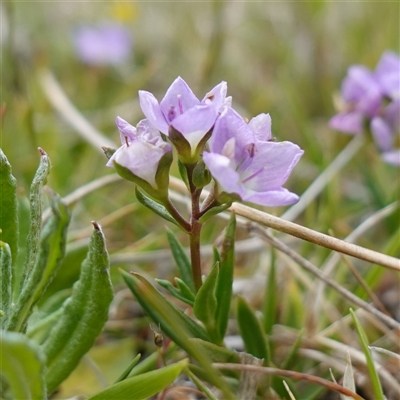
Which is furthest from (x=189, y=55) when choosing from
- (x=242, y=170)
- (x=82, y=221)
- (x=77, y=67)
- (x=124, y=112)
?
(x=242, y=170)

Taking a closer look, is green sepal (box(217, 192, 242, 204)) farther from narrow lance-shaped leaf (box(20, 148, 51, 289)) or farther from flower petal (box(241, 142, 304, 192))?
narrow lance-shaped leaf (box(20, 148, 51, 289))

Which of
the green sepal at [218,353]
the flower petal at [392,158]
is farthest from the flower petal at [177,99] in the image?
the flower petal at [392,158]

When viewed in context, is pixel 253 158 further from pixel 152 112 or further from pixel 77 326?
pixel 77 326

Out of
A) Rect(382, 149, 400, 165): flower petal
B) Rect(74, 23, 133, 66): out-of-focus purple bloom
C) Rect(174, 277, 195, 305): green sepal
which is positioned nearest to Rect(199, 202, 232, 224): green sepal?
Rect(174, 277, 195, 305): green sepal

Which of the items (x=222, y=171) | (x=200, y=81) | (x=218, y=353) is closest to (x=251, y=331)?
(x=218, y=353)

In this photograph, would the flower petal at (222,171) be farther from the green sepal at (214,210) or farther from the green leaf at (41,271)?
the green leaf at (41,271)

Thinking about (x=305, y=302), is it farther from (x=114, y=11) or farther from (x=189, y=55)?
(x=114, y=11)
